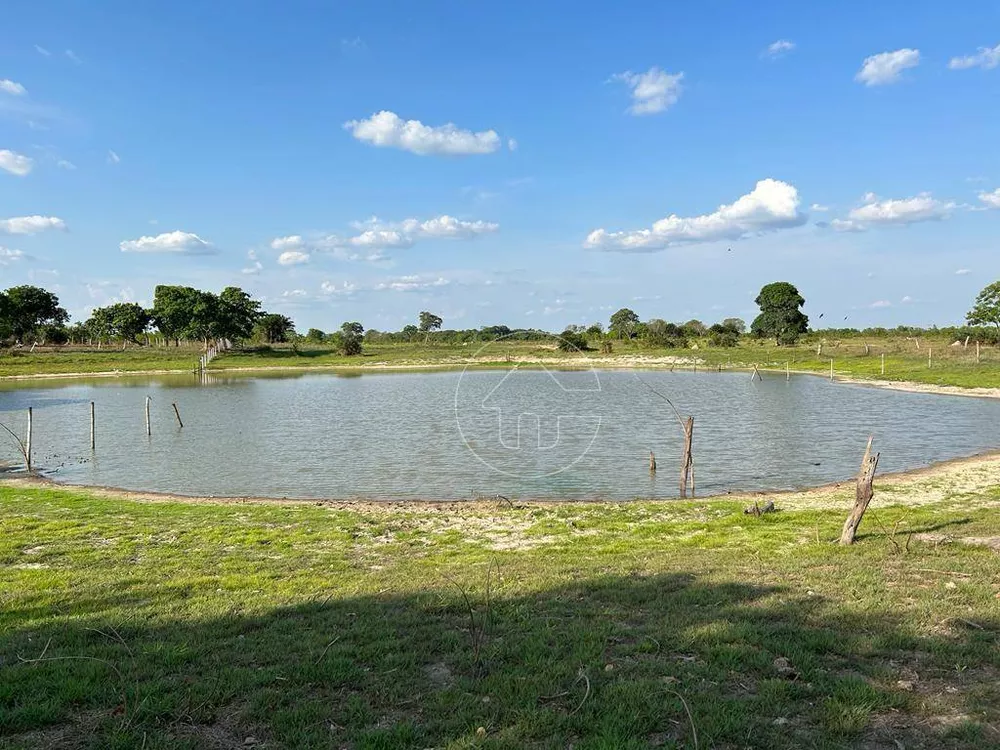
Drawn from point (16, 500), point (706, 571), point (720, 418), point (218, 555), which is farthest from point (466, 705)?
point (720, 418)

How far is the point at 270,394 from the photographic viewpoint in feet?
218

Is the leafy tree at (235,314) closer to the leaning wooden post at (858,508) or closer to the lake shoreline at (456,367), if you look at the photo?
the lake shoreline at (456,367)

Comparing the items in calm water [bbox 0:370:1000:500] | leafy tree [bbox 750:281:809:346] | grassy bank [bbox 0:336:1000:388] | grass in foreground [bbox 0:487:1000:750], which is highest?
leafy tree [bbox 750:281:809:346]

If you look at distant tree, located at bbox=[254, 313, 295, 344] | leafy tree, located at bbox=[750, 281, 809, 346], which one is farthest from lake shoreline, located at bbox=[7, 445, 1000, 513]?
distant tree, located at bbox=[254, 313, 295, 344]

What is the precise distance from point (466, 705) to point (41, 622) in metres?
5.80

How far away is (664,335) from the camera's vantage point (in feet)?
379

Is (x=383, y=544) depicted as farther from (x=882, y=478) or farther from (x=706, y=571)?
(x=882, y=478)

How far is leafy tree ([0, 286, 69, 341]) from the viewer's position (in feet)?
365

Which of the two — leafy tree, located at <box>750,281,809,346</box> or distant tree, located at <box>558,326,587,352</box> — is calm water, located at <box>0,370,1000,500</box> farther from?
leafy tree, located at <box>750,281,809,346</box>

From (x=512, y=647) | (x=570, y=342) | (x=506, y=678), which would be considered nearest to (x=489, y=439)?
(x=570, y=342)

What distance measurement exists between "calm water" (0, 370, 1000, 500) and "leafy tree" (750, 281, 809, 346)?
53.4m

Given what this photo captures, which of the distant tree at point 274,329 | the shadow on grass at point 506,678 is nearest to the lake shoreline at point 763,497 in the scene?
the shadow on grass at point 506,678

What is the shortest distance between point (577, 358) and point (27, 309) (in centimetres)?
9820

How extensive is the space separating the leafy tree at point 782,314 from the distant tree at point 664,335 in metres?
14.5
